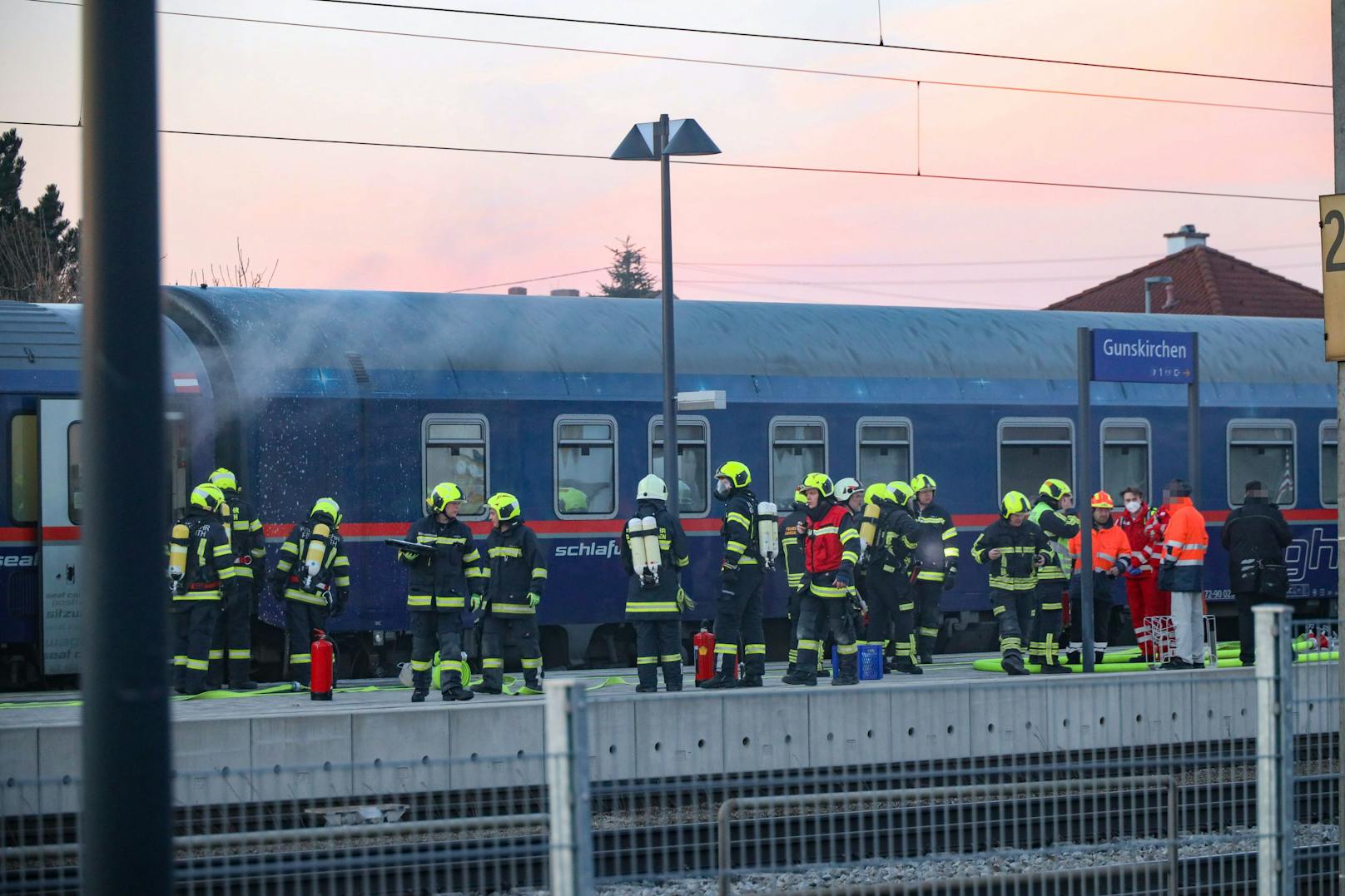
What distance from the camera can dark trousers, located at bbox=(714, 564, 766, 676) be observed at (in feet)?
43.9

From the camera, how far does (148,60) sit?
4352 mm

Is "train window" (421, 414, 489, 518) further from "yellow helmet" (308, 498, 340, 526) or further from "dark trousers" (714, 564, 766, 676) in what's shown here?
"dark trousers" (714, 564, 766, 676)

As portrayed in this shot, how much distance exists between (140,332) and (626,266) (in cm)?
6499

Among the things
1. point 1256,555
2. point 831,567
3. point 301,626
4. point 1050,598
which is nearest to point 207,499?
point 301,626

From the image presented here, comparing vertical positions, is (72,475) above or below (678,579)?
above

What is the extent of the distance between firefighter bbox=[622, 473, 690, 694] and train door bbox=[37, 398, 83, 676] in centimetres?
492

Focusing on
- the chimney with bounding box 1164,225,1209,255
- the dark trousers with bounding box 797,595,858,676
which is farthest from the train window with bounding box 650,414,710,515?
the chimney with bounding box 1164,225,1209,255

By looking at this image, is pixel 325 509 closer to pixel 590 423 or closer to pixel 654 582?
pixel 654 582

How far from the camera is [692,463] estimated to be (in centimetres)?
1680

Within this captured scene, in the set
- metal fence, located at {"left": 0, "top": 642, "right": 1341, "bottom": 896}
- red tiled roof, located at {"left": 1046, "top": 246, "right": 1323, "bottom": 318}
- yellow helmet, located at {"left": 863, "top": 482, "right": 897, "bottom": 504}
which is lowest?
metal fence, located at {"left": 0, "top": 642, "right": 1341, "bottom": 896}

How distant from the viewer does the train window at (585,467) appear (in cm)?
1614

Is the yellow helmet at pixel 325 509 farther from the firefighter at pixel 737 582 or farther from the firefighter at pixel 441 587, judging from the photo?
the firefighter at pixel 737 582

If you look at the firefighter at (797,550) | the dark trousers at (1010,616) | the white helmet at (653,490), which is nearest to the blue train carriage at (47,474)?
the white helmet at (653,490)

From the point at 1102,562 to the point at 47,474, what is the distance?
32.2 ft
